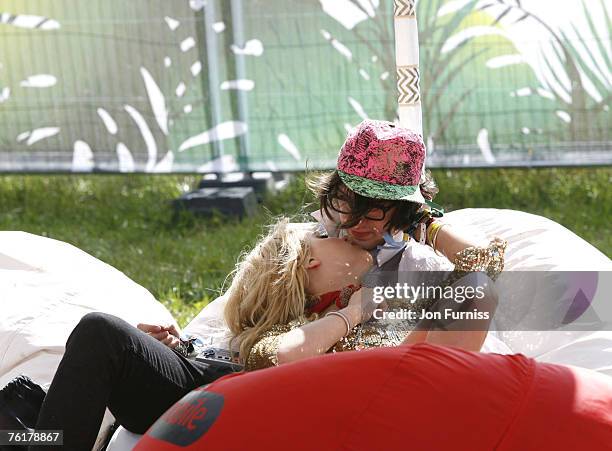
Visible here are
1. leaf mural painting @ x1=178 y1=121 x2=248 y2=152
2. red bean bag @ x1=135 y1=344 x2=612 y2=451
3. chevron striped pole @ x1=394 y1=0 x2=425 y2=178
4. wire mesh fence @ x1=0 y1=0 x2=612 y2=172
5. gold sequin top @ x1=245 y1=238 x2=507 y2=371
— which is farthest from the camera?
leaf mural painting @ x1=178 y1=121 x2=248 y2=152

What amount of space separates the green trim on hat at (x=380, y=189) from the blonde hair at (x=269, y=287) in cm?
29

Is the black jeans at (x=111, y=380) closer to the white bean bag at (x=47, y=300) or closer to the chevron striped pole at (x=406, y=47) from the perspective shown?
the white bean bag at (x=47, y=300)

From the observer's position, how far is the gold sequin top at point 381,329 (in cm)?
275

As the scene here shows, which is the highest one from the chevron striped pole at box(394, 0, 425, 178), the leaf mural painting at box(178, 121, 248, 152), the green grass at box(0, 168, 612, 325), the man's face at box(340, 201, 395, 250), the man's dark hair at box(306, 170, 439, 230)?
the chevron striped pole at box(394, 0, 425, 178)

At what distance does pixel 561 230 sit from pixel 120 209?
10.9ft

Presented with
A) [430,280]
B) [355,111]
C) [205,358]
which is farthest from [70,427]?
[355,111]

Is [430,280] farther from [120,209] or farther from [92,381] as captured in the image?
[120,209]

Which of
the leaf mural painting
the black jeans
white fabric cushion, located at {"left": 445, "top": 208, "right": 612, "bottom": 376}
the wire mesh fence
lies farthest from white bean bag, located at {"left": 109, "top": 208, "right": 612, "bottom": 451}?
the leaf mural painting

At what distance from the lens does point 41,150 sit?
21.2ft

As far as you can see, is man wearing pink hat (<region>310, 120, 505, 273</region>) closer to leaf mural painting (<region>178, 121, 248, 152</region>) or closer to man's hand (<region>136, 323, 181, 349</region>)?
man's hand (<region>136, 323, 181, 349</region>)

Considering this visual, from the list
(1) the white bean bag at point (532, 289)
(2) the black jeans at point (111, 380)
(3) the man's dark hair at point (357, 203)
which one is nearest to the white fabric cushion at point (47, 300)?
(1) the white bean bag at point (532, 289)

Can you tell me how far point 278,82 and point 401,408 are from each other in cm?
434

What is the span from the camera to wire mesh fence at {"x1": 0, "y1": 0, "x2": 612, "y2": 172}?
579 cm

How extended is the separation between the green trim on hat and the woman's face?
8.7 inches
